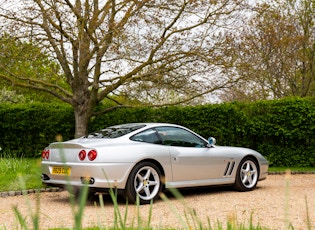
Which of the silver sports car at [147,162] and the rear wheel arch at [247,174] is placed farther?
the rear wheel arch at [247,174]

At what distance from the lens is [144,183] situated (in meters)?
8.59

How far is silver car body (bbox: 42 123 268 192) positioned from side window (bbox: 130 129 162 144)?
76 millimetres

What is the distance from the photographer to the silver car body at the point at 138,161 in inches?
323

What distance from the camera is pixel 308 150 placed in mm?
16344

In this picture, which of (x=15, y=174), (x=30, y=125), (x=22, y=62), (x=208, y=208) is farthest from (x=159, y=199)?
(x=30, y=125)

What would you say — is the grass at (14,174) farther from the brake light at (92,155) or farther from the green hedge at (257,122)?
the green hedge at (257,122)

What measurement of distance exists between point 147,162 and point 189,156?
111 centimetres

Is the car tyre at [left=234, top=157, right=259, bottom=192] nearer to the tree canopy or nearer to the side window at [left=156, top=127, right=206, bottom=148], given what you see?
the side window at [left=156, top=127, right=206, bottom=148]

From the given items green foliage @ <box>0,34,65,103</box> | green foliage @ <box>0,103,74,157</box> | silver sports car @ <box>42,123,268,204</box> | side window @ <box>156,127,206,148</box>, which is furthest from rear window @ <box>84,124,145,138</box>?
green foliage @ <box>0,103,74,157</box>

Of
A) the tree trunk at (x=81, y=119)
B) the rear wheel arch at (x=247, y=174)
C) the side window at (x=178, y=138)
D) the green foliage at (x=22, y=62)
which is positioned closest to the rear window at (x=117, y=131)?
the side window at (x=178, y=138)

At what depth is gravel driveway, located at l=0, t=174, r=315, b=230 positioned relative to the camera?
22.2ft

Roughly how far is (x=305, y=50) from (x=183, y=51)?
10.7 m

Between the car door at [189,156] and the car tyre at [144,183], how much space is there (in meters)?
0.51

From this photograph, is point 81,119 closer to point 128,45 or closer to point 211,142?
point 128,45
